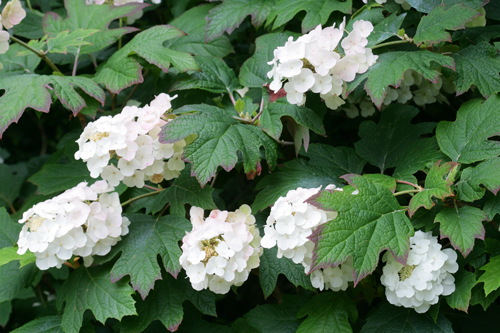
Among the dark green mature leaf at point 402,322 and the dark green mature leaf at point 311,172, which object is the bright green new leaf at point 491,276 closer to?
the dark green mature leaf at point 402,322

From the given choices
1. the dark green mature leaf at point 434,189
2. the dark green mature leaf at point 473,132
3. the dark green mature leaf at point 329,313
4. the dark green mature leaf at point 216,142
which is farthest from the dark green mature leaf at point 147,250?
the dark green mature leaf at point 473,132

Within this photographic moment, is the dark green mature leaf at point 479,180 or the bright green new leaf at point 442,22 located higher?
the bright green new leaf at point 442,22

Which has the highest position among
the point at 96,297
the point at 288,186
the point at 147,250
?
the point at 288,186

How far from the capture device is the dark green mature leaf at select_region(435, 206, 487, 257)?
129cm

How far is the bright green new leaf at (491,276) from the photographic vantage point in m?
1.31

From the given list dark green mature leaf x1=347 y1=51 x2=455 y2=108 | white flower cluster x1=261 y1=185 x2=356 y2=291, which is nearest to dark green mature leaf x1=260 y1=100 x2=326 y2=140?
dark green mature leaf x1=347 y1=51 x2=455 y2=108

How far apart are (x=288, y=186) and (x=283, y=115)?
0.28 meters

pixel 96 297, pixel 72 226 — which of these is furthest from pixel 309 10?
pixel 96 297

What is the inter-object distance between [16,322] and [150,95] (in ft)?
6.64

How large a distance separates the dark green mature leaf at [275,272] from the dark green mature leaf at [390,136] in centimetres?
57

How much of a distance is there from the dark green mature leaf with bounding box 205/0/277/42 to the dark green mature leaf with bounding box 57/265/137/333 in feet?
3.83

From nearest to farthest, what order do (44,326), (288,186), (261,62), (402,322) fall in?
(402,322) < (288,186) < (44,326) < (261,62)

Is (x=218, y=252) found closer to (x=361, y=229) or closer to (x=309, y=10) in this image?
(x=361, y=229)

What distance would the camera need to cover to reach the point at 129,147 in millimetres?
1541
